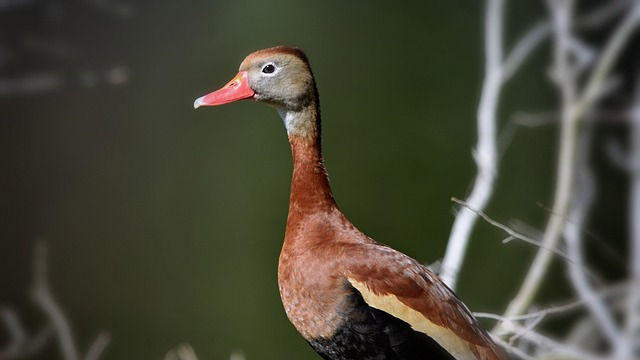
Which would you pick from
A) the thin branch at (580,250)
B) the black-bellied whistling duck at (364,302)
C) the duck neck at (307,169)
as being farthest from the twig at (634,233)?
the duck neck at (307,169)

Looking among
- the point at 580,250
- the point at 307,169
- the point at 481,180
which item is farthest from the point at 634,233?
the point at 307,169

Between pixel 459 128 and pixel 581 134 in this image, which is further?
pixel 459 128

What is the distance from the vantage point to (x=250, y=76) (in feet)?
4.09

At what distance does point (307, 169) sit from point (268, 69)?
5.5 inches

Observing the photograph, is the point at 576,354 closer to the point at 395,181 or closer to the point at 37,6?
the point at 395,181

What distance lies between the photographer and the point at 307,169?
1235 mm

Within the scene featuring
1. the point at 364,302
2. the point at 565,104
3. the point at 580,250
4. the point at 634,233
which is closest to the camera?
the point at 364,302

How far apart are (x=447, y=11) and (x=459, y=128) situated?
0.99 feet

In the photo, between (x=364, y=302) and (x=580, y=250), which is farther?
(x=580, y=250)

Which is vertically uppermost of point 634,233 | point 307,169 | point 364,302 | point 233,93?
point 233,93

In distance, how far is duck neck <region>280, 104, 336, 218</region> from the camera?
122 centimetres

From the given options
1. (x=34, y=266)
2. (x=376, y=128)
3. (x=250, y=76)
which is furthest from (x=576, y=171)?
(x=34, y=266)

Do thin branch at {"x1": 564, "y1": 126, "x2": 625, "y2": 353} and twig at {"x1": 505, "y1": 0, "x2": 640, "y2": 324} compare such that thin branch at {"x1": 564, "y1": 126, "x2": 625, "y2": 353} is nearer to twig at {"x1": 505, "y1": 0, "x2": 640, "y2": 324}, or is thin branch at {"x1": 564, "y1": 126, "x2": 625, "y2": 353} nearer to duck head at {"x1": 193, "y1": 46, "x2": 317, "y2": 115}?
twig at {"x1": 505, "y1": 0, "x2": 640, "y2": 324}

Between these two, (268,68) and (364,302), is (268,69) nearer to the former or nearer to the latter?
(268,68)
